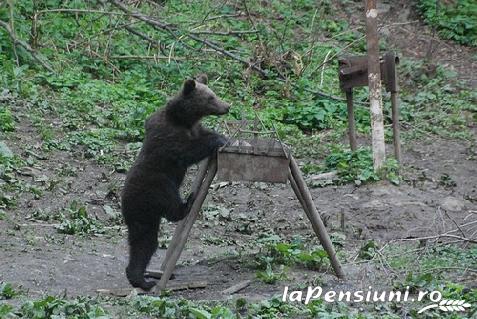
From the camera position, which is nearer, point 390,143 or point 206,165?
point 206,165

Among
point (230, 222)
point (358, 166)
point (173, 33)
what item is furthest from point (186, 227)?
point (173, 33)

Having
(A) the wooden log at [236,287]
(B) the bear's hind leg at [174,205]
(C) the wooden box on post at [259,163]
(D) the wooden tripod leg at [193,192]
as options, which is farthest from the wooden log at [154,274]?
(C) the wooden box on post at [259,163]

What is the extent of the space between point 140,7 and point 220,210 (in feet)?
23.2

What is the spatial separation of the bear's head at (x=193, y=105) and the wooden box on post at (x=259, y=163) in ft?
2.47

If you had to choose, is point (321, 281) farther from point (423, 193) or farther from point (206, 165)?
point (423, 193)

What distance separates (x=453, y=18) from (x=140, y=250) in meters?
12.9

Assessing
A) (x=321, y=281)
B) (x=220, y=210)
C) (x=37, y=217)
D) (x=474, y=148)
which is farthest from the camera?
(x=474, y=148)

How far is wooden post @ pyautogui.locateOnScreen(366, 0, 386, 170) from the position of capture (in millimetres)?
12586

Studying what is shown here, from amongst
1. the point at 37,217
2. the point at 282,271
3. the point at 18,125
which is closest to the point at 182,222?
the point at 282,271

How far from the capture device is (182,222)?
28.9 ft

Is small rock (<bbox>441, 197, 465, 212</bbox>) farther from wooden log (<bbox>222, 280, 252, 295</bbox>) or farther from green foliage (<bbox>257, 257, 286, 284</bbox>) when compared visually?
wooden log (<bbox>222, 280, 252, 295</bbox>)

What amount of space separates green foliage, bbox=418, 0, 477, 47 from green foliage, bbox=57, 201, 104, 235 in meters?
10.8

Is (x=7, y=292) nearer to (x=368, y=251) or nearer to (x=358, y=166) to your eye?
(x=368, y=251)

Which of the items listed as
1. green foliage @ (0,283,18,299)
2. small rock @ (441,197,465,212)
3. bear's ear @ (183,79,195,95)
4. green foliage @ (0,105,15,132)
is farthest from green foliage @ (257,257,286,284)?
green foliage @ (0,105,15,132)
